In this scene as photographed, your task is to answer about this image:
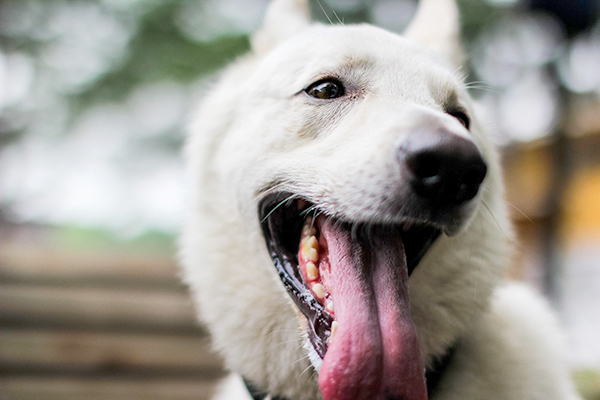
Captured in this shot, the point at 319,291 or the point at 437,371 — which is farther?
the point at 437,371

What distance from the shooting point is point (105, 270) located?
454 cm

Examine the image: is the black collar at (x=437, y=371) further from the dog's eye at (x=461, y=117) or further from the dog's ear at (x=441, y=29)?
the dog's ear at (x=441, y=29)

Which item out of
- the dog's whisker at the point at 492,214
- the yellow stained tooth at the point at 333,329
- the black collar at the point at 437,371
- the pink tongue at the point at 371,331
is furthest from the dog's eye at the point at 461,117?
the yellow stained tooth at the point at 333,329

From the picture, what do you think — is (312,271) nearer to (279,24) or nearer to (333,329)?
(333,329)

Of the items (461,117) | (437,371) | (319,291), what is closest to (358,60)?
(461,117)

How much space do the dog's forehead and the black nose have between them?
513 mm

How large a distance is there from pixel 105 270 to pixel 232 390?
2.81 metres

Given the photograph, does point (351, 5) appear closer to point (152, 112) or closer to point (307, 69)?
point (152, 112)

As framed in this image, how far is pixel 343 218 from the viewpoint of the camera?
61.7 inches

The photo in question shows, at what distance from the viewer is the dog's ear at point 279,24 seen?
2.40 metres

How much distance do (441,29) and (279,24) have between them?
0.82m

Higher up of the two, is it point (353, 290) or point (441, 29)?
point (441, 29)

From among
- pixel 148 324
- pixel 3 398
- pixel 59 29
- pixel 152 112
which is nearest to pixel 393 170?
pixel 148 324

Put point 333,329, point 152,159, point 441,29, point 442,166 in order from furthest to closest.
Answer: point 152,159 < point 441,29 < point 333,329 < point 442,166
